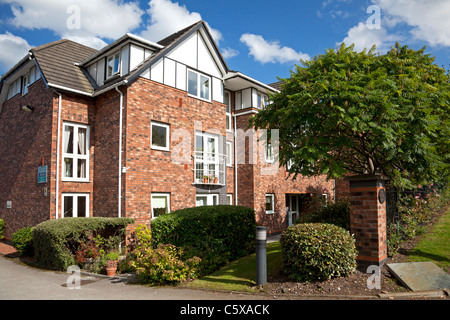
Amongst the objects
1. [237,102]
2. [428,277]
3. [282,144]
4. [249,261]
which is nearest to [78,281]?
[249,261]

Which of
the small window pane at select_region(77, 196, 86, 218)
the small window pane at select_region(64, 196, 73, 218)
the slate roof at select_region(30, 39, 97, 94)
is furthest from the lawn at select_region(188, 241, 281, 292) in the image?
the slate roof at select_region(30, 39, 97, 94)

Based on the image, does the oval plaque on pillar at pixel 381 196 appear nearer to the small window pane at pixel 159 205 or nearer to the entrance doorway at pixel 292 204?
the small window pane at pixel 159 205

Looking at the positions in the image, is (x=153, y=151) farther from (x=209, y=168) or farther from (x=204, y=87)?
(x=204, y=87)

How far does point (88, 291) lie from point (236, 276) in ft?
11.2

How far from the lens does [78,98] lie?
42.8 feet

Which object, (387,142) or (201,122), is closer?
(387,142)

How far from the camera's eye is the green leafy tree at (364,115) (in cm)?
668

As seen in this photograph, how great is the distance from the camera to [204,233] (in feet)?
29.8

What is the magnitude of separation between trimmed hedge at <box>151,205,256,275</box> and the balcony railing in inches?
178

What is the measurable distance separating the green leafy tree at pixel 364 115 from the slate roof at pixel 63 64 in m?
8.94

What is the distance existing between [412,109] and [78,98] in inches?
470

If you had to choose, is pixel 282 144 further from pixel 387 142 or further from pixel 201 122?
pixel 201 122

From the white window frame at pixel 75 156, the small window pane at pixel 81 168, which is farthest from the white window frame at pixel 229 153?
the small window pane at pixel 81 168

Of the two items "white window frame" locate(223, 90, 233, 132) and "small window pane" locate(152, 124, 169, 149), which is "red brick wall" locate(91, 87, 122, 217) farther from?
"white window frame" locate(223, 90, 233, 132)
